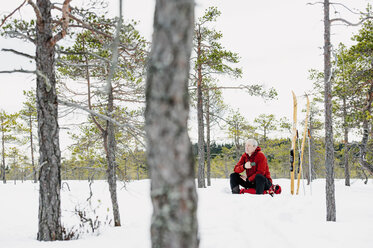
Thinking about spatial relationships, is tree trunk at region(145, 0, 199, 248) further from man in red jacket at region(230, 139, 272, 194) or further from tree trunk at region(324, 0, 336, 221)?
tree trunk at region(324, 0, 336, 221)

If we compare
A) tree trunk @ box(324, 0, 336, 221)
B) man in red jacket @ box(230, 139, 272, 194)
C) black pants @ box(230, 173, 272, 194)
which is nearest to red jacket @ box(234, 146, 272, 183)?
man in red jacket @ box(230, 139, 272, 194)

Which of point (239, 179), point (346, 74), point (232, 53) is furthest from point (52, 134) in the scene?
point (232, 53)

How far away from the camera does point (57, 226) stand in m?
4.55

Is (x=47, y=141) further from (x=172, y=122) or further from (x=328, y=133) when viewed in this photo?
(x=328, y=133)

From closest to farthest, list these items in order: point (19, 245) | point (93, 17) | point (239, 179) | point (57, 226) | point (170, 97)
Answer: point (170, 97)
point (19, 245)
point (57, 226)
point (93, 17)
point (239, 179)

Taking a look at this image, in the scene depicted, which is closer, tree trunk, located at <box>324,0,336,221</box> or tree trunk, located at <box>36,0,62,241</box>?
tree trunk, located at <box>36,0,62,241</box>

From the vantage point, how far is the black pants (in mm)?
6352

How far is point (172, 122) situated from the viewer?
1.30 m

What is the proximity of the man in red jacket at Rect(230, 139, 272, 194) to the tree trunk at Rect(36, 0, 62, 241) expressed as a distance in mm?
3833

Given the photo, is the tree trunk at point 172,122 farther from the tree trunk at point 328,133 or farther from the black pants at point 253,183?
the tree trunk at point 328,133

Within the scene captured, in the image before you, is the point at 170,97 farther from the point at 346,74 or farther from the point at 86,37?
the point at 346,74

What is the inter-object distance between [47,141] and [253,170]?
4.38 m

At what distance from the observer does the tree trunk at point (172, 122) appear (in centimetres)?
130

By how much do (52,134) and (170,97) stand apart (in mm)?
3939
